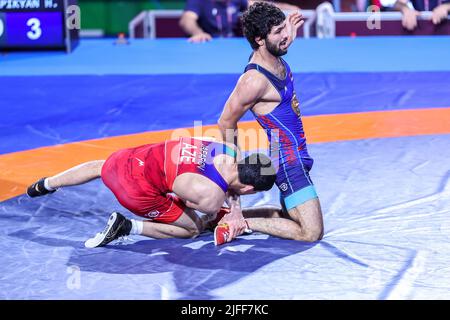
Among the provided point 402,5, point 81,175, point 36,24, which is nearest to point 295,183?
point 81,175

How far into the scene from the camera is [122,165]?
17.4 ft

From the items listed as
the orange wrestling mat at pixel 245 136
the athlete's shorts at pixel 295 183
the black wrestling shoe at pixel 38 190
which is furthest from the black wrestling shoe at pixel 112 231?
the orange wrestling mat at pixel 245 136

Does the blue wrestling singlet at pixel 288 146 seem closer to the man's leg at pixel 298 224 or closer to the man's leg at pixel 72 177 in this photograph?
the man's leg at pixel 298 224

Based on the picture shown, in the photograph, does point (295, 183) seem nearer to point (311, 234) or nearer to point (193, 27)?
A: point (311, 234)

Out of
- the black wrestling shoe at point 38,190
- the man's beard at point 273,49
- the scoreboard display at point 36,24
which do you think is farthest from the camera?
the scoreboard display at point 36,24

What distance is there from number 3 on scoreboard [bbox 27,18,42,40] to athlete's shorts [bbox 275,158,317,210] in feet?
18.8

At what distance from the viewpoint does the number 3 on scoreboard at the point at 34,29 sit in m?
10.4

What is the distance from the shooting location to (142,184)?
Result: 5.20 meters

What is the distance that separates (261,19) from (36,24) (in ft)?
18.7

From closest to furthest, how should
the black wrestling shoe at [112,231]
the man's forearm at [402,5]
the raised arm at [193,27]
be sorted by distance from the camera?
Result: the black wrestling shoe at [112,231], the man's forearm at [402,5], the raised arm at [193,27]

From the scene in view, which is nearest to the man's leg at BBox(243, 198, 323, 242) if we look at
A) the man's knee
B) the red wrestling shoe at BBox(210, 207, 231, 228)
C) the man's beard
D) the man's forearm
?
the man's knee

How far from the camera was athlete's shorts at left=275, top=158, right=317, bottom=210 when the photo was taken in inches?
212
